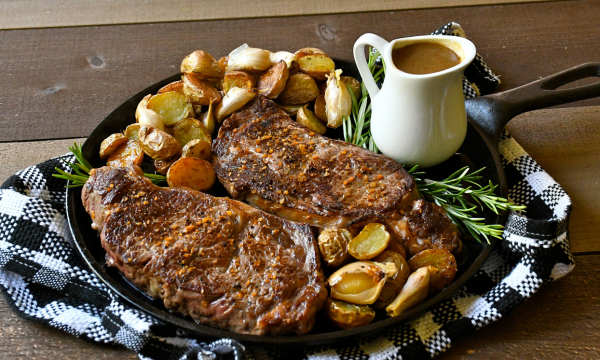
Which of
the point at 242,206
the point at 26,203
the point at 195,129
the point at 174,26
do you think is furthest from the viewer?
the point at 174,26

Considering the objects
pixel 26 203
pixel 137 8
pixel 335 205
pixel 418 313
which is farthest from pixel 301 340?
pixel 137 8

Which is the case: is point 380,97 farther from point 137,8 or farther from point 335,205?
point 137,8

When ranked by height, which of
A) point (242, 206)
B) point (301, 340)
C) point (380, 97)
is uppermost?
point (380, 97)

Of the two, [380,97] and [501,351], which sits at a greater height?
[380,97]

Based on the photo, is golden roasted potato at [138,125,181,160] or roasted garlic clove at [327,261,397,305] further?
golden roasted potato at [138,125,181,160]

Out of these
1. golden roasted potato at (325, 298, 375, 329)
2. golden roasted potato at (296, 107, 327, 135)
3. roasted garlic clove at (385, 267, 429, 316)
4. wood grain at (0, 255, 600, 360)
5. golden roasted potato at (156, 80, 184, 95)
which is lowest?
wood grain at (0, 255, 600, 360)

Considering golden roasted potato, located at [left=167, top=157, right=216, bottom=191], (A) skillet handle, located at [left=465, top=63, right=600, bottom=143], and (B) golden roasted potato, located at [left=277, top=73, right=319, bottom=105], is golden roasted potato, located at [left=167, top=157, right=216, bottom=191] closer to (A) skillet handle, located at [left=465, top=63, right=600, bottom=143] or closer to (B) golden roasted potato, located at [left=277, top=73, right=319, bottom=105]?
(B) golden roasted potato, located at [left=277, top=73, right=319, bottom=105]

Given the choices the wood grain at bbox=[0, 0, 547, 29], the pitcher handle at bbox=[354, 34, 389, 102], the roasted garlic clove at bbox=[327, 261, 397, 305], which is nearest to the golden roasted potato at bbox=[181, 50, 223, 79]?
the pitcher handle at bbox=[354, 34, 389, 102]

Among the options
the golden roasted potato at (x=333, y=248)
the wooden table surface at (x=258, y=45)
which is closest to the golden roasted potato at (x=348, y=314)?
the golden roasted potato at (x=333, y=248)
